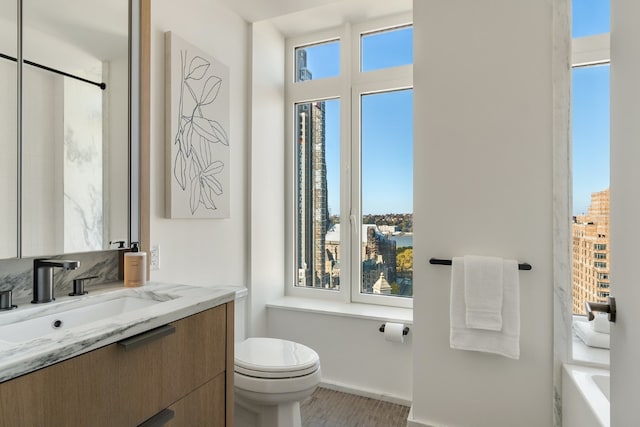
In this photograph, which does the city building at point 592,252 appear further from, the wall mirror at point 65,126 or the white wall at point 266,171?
the wall mirror at point 65,126

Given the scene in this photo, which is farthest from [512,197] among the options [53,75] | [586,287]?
[53,75]

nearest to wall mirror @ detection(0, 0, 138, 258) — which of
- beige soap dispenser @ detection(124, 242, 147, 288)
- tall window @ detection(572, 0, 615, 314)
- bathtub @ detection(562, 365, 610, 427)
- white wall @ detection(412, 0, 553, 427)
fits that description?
beige soap dispenser @ detection(124, 242, 147, 288)

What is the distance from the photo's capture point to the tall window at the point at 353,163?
2600 millimetres

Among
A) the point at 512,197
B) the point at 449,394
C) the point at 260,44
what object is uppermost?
the point at 260,44

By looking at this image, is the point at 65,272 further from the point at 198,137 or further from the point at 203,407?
the point at 198,137

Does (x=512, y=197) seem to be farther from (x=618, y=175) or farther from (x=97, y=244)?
(x=97, y=244)

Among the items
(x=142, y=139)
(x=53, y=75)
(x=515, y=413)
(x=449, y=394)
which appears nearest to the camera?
(x=53, y=75)

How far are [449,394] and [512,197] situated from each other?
1043 millimetres

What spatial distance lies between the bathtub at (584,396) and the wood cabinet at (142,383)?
4.16 feet

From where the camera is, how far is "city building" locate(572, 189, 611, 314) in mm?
1643

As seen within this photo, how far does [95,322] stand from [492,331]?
1.64 m

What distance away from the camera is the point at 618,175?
0.81 meters

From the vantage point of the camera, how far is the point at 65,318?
1.13 m

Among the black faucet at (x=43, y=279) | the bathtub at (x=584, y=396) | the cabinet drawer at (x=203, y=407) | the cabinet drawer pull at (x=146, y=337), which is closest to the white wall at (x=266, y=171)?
the cabinet drawer at (x=203, y=407)
